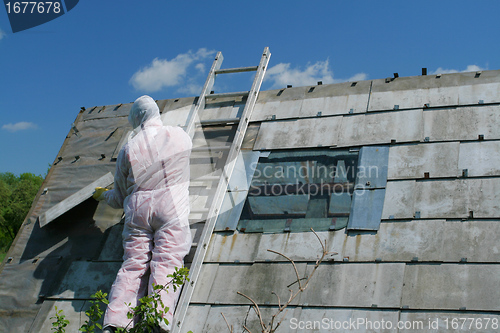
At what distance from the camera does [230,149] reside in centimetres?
509

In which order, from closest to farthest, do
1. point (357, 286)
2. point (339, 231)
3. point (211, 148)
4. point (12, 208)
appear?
1. point (357, 286)
2. point (339, 231)
3. point (211, 148)
4. point (12, 208)

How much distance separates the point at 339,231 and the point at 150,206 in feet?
5.28

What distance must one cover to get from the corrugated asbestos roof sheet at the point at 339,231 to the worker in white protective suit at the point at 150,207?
1.26ft

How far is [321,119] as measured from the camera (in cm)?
525

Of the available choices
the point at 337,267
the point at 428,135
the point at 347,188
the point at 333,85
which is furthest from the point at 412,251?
the point at 333,85

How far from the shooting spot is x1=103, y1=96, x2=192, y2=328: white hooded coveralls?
12.6ft

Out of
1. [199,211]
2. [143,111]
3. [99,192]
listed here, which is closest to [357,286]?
[199,211]

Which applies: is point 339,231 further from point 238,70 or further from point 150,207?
point 238,70

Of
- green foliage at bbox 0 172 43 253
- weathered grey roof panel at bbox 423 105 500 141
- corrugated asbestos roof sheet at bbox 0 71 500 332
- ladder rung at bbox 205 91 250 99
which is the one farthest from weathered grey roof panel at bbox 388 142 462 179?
green foliage at bbox 0 172 43 253

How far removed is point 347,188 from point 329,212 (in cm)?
32

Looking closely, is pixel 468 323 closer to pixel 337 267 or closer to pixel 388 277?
pixel 388 277

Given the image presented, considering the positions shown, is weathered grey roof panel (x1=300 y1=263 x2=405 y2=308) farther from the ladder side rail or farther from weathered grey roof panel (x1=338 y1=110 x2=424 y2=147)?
the ladder side rail

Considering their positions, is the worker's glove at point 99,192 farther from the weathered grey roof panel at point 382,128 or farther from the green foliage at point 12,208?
the green foliage at point 12,208

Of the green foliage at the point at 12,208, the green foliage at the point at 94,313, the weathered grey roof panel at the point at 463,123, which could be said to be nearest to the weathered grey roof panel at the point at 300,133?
the weathered grey roof panel at the point at 463,123
